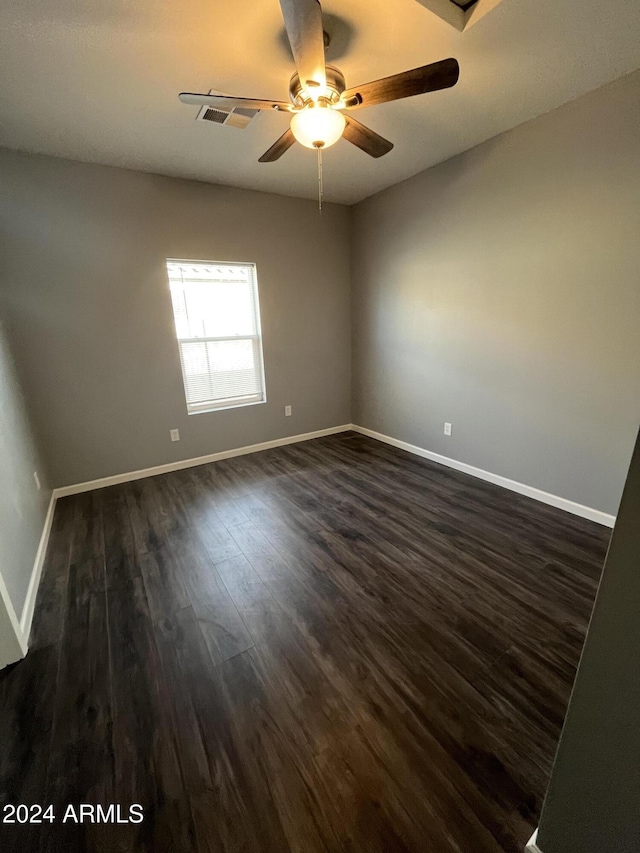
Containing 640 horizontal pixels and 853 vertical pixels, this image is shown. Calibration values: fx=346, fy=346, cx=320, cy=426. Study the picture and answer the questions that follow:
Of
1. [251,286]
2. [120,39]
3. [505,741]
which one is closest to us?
[505,741]

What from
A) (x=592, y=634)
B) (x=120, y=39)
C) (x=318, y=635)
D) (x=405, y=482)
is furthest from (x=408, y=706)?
(x=120, y=39)

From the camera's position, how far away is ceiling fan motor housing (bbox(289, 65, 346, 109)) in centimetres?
161

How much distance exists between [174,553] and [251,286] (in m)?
2.82

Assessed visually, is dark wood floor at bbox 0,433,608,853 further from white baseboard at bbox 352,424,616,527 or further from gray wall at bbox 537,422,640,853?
gray wall at bbox 537,422,640,853

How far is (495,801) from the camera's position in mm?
1064

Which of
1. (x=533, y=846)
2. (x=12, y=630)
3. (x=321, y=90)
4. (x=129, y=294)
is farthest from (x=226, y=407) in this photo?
(x=533, y=846)

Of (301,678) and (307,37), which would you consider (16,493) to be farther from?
(307,37)

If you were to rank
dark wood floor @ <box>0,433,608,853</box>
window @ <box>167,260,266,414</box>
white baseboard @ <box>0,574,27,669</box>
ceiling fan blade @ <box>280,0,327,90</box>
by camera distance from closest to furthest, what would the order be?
dark wood floor @ <box>0,433,608,853</box> < ceiling fan blade @ <box>280,0,327,90</box> < white baseboard @ <box>0,574,27,669</box> < window @ <box>167,260,266,414</box>

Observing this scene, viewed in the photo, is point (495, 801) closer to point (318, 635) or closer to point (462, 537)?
point (318, 635)

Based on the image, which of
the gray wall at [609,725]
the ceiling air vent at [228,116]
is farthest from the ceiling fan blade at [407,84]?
the gray wall at [609,725]

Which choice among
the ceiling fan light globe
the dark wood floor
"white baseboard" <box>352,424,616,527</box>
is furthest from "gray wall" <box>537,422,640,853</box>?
the ceiling fan light globe

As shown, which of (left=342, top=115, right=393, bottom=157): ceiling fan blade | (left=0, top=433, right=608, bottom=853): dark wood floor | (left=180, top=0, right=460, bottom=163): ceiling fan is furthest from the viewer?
(left=342, top=115, right=393, bottom=157): ceiling fan blade

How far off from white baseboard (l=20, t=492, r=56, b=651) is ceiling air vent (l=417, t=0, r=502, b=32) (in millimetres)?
3370

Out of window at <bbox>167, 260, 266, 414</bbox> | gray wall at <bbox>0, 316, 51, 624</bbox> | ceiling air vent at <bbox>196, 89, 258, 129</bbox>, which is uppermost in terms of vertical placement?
ceiling air vent at <bbox>196, 89, 258, 129</bbox>
